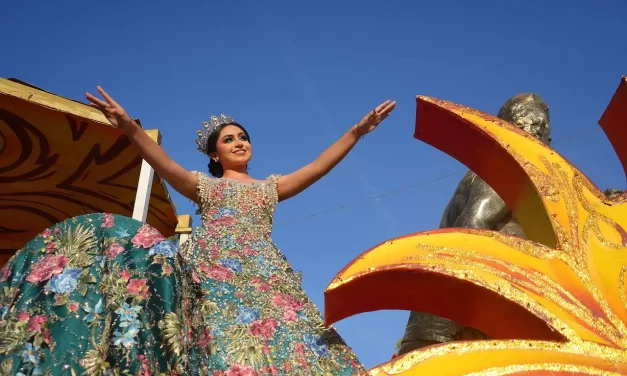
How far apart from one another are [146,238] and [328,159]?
1.62 meters

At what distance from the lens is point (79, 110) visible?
454 cm

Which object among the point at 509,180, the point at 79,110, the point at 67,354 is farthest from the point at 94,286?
the point at 79,110

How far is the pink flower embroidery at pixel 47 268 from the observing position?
74.9 inches

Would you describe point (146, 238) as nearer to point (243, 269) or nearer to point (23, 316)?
point (23, 316)

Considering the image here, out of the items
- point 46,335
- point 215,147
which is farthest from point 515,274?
point 215,147

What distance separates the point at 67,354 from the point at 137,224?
463mm

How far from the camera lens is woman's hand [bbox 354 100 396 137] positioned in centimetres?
343

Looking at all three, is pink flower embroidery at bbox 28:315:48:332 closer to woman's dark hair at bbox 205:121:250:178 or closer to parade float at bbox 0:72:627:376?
parade float at bbox 0:72:627:376

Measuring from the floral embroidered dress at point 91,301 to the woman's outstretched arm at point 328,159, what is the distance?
1.53 meters

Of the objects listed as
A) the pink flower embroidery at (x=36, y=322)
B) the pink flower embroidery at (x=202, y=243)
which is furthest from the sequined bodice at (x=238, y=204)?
the pink flower embroidery at (x=36, y=322)

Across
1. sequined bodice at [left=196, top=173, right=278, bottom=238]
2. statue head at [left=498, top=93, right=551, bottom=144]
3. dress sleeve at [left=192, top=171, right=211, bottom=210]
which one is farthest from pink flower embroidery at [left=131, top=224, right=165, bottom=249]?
statue head at [left=498, top=93, right=551, bottom=144]

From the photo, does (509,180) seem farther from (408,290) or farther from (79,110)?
(79,110)

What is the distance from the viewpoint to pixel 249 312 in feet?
8.14

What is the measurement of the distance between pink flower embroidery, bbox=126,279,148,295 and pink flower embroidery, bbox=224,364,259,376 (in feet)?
1.57
